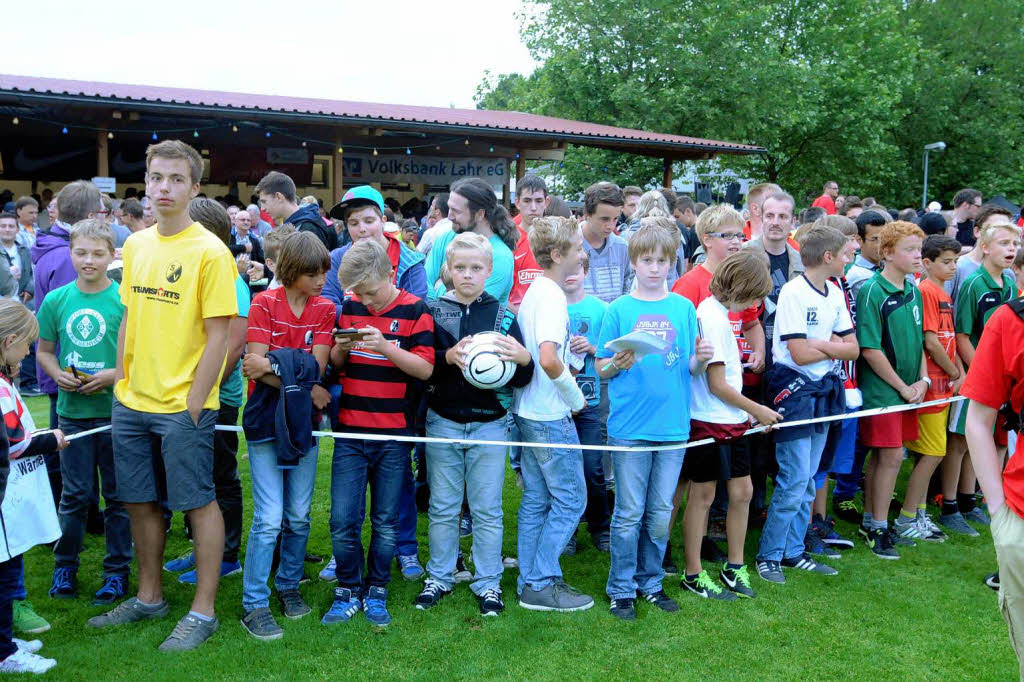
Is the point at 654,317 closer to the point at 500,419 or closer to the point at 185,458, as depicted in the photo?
the point at 500,419

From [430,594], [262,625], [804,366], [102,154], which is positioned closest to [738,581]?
[804,366]

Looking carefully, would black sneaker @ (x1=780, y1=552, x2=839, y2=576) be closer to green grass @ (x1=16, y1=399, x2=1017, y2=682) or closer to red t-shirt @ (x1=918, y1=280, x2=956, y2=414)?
green grass @ (x1=16, y1=399, x2=1017, y2=682)

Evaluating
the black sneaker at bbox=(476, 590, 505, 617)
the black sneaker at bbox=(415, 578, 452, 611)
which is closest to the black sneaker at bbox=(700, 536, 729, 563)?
the black sneaker at bbox=(476, 590, 505, 617)

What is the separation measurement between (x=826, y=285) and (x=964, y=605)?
1843 millimetres

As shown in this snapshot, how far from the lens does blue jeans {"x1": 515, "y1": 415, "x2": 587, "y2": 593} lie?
423cm

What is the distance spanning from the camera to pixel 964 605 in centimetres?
445

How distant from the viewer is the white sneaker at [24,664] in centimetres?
356

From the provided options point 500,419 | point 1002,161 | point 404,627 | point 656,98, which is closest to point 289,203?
point 500,419

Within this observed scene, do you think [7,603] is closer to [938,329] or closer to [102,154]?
[938,329]

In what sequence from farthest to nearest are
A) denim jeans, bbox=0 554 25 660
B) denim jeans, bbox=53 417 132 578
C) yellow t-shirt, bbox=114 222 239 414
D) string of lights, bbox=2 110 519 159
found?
string of lights, bbox=2 110 519 159 < denim jeans, bbox=53 417 132 578 < yellow t-shirt, bbox=114 222 239 414 < denim jeans, bbox=0 554 25 660

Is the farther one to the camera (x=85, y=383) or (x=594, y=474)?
(x=594, y=474)

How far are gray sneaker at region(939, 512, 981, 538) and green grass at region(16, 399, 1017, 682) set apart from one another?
37.1 inches

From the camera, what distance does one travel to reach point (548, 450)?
4.21 meters

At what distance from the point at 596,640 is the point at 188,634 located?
6.08ft
